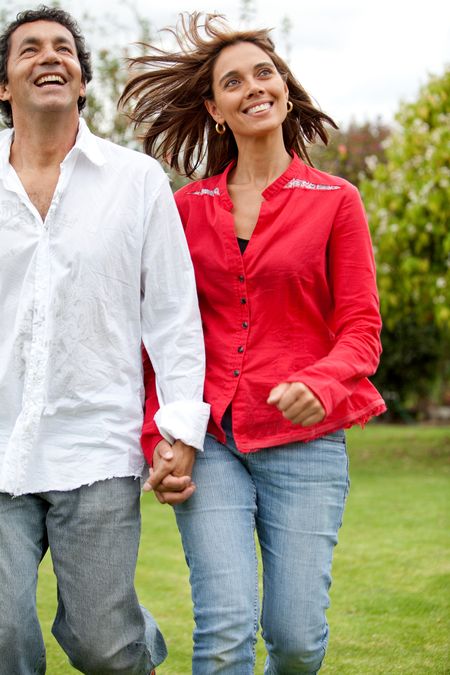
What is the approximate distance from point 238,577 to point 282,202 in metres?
1.37

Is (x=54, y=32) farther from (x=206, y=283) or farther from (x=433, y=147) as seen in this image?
(x=433, y=147)

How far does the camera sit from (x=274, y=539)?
3.88 metres

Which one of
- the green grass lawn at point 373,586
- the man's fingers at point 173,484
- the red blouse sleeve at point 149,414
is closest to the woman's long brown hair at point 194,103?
the red blouse sleeve at point 149,414

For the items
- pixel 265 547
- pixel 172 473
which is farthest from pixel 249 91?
pixel 265 547

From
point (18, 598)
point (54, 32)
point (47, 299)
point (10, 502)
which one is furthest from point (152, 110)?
point (18, 598)

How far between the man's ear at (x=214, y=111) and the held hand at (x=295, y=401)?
1357 millimetres

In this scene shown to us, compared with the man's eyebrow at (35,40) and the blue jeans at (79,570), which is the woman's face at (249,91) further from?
the blue jeans at (79,570)

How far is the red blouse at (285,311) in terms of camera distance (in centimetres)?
390

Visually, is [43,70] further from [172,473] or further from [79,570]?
[79,570]

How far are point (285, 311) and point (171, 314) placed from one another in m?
0.41

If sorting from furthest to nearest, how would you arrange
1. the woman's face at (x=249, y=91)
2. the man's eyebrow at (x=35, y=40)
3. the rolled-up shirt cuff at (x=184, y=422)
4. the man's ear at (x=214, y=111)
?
the man's ear at (x=214, y=111) < the woman's face at (x=249, y=91) < the man's eyebrow at (x=35, y=40) < the rolled-up shirt cuff at (x=184, y=422)

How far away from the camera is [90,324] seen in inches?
149

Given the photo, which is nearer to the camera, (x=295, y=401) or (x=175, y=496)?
(x=295, y=401)

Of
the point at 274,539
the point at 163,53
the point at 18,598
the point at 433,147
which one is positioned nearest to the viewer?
the point at 18,598
